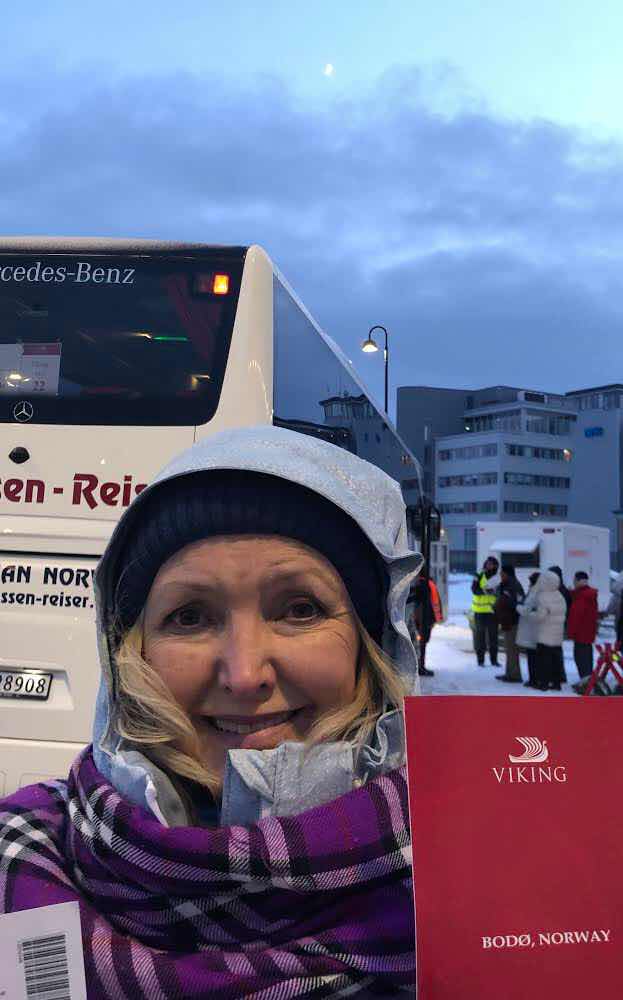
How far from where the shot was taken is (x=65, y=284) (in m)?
4.46

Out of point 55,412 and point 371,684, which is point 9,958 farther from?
point 55,412

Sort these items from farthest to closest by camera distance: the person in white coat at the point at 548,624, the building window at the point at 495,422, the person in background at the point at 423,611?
the building window at the point at 495,422 < the person in background at the point at 423,611 < the person in white coat at the point at 548,624

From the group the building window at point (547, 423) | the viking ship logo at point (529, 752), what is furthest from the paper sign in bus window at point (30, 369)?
the building window at point (547, 423)

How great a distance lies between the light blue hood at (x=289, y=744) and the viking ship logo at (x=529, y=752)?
388 millimetres

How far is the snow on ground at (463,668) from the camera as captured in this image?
11.7 m

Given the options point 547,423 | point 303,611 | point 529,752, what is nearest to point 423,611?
point 303,611

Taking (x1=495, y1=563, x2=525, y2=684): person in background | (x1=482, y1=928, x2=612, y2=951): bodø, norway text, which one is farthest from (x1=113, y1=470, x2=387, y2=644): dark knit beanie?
(x1=495, y1=563, x2=525, y2=684): person in background

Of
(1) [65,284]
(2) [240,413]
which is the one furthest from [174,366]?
(1) [65,284]

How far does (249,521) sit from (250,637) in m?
0.18

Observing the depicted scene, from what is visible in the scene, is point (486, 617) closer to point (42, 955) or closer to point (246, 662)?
point (246, 662)

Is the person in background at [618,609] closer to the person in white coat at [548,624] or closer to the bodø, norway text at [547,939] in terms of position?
the person in white coat at [548,624]

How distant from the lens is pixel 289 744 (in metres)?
1.29

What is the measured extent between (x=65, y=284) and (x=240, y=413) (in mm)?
1177

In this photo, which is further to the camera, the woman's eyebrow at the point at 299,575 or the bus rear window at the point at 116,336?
the bus rear window at the point at 116,336
